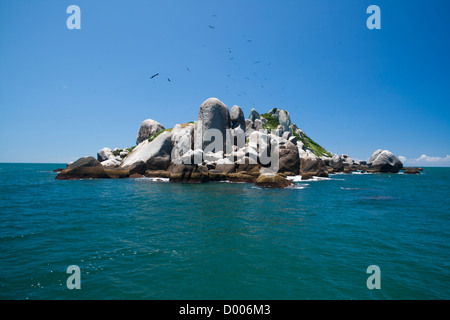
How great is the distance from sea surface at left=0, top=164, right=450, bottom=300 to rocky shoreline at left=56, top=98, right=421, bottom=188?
55.7 ft

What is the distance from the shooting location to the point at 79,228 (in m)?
11.7

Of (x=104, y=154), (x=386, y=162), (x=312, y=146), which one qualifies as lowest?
(x=386, y=162)

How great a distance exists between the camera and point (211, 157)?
44625mm

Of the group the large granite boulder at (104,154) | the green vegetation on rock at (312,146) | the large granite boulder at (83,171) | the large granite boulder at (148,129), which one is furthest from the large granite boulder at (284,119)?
the large granite boulder at (83,171)

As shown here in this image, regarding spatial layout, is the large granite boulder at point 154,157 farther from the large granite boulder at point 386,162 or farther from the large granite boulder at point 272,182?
the large granite boulder at point 386,162

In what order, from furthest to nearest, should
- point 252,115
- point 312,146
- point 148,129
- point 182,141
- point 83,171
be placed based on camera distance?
point 312,146
point 252,115
point 148,129
point 182,141
point 83,171

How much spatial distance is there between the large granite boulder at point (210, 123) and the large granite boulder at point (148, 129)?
721 inches

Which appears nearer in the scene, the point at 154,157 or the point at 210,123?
the point at 154,157

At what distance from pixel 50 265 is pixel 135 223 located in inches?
206

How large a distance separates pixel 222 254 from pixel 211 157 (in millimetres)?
36453

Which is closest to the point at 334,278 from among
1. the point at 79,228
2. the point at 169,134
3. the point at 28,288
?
the point at 28,288

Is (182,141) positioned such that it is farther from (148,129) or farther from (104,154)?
(104,154)

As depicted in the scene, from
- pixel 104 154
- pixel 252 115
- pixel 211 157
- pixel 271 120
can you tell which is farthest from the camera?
pixel 271 120

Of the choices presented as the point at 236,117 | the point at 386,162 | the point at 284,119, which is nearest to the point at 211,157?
the point at 236,117
